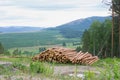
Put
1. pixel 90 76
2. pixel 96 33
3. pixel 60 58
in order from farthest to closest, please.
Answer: pixel 96 33 → pixel 60 58 → pixel 90 76

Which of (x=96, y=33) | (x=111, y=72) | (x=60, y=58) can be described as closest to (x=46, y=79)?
(x=111, y=72)

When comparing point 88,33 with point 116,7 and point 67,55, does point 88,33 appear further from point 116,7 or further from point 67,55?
point 67,55

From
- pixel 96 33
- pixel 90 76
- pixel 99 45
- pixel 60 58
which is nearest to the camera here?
pixel 90 76

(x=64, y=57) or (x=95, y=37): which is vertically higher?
(x=64, y=57)

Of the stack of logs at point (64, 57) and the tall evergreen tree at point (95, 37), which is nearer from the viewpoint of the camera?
the stack of logs at point (64, 57)

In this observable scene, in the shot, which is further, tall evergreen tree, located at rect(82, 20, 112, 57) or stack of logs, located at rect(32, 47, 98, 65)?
tall evergreen tree, located at rect(82, 20, 112, 57)

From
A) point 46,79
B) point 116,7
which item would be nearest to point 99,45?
point 116,7

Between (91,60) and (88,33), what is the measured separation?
6228 cm

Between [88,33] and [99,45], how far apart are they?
11.0 metres

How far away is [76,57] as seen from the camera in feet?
82.6

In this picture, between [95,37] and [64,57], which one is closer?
[64,57]

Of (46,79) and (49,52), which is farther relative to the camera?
(49,52)

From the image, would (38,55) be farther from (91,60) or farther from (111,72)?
(111,72)

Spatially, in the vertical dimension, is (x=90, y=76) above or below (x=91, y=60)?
above
